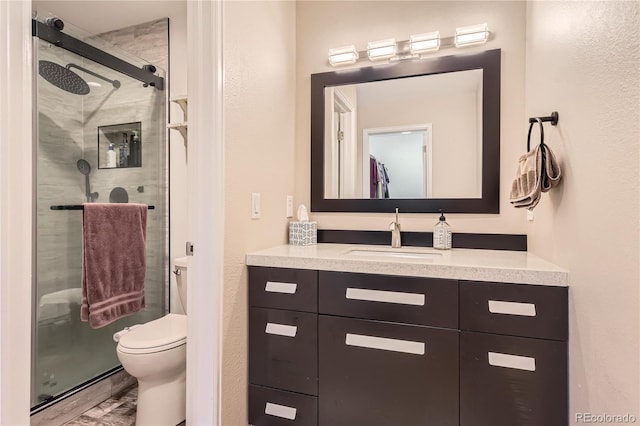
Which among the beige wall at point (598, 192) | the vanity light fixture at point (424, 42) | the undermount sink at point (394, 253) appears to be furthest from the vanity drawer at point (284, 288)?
the vanity light fixture at point (424, 42)

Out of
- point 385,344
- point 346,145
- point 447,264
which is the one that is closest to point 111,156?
point 346,145

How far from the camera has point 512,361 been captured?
3.99 feet

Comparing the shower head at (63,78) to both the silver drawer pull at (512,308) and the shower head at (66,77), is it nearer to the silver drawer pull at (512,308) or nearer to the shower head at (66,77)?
the shower head at (66,77)

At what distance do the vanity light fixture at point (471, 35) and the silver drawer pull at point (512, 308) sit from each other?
1.36 meters

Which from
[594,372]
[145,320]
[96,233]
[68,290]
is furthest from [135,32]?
[594,372]

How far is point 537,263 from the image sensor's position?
1340 mm

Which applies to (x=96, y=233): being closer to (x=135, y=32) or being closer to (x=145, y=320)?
(x=145, y=320)

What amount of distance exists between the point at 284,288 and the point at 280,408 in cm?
54

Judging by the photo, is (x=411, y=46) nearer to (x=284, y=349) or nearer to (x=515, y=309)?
(x=515, y=309)

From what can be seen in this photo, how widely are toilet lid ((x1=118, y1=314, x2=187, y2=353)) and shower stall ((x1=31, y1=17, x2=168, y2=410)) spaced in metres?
0.52

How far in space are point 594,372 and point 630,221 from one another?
483mm

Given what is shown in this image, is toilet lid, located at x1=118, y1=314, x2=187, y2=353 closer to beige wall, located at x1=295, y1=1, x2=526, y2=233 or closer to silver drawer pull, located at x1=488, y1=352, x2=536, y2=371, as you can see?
beige wall, located at x1=295, y1=1, x2=526, y2=233

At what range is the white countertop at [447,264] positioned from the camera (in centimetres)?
121
